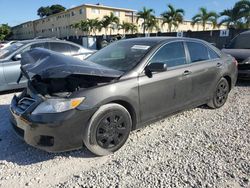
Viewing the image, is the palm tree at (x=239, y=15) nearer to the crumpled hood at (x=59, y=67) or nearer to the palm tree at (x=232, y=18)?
the palm tree at (x=232, y=18)

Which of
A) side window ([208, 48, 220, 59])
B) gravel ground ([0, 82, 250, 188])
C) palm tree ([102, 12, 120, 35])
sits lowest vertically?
gravel ground ([0, 82, 250, 188])

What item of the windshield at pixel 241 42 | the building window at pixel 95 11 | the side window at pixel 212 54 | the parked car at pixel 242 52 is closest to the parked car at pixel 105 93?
the side window at pixel 212 54

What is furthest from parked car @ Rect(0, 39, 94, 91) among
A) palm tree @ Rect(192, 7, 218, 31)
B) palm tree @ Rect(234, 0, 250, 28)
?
palm tree @ Rect(192, 7, 218, 31)

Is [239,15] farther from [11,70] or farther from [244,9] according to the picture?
[11,70]

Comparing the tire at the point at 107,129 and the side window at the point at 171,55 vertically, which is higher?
the side window at the point at 171,55

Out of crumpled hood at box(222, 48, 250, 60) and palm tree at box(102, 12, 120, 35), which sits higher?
palm tree at box(102, 12, 120, 35)

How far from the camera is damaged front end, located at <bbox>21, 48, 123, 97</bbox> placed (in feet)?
10.7

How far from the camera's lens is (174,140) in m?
4.05

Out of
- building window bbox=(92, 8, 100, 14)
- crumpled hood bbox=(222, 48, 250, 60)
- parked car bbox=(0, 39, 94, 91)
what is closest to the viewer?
parked car bbox=(0, 39, 94, 91)

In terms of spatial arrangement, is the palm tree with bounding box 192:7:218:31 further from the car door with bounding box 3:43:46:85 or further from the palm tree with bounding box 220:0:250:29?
the car door with bounding box 3:43:46:85

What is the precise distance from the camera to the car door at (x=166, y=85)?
3.94m

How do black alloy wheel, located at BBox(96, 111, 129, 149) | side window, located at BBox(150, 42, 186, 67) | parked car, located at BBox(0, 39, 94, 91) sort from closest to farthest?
black alloy wheel, located at BBox(96, 111, 129, 149) → side window, located at BBox(150, 42, 186, 67) → parked car, located at BBox(0, 39, 94, 91)

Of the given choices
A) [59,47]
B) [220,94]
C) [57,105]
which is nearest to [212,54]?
[220,94]

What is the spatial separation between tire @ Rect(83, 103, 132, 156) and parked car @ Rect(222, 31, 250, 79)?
17.0ft
